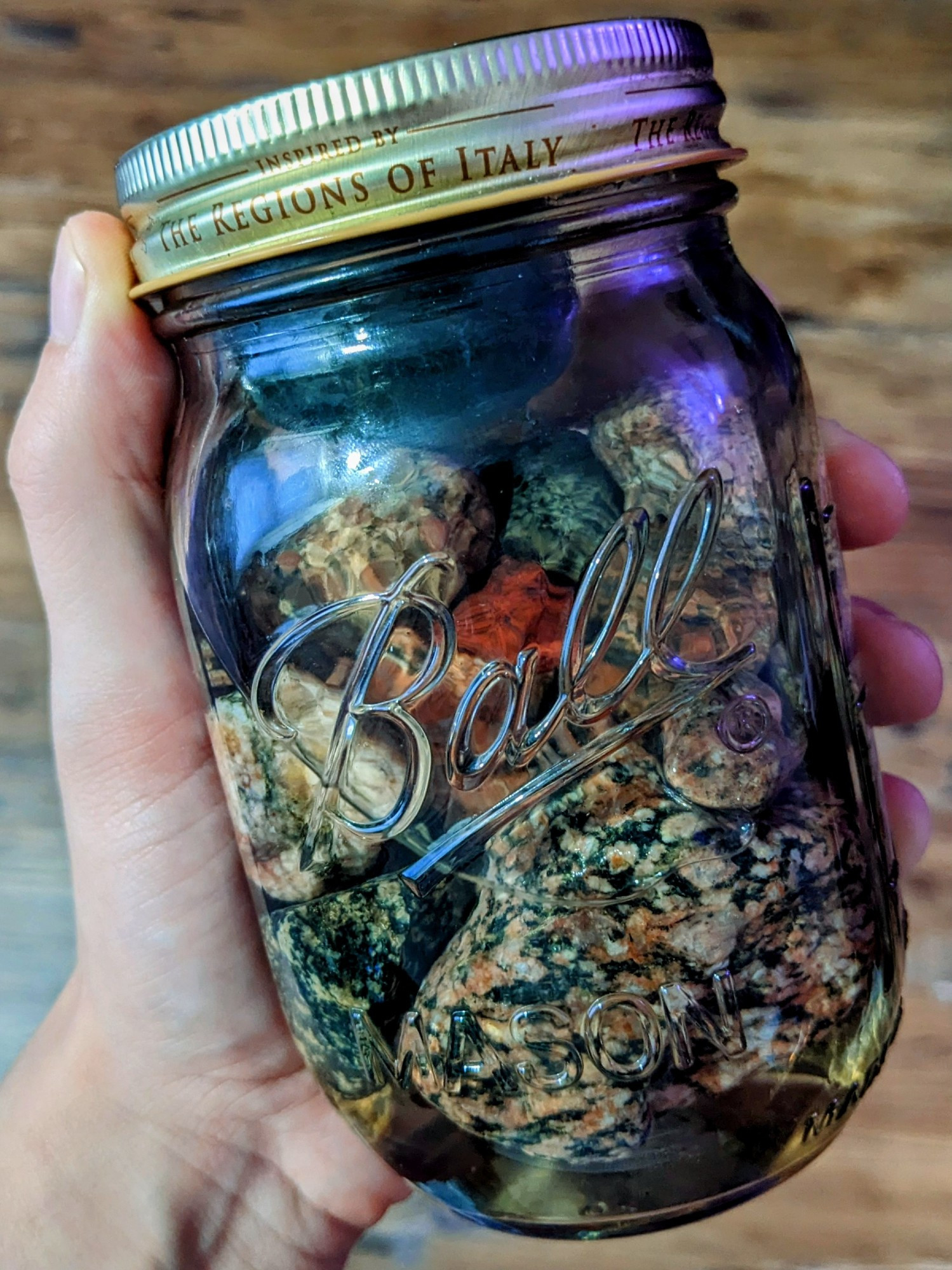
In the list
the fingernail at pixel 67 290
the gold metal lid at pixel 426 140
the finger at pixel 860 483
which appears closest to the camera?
the gold metal lid at pixel 426 140

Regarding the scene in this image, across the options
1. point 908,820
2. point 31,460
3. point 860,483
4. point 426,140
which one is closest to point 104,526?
point 31,460

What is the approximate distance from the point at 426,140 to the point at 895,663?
0.56 meters

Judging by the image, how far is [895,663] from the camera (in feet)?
2.57

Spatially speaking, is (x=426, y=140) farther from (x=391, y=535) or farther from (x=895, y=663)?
(x=895, y=663)

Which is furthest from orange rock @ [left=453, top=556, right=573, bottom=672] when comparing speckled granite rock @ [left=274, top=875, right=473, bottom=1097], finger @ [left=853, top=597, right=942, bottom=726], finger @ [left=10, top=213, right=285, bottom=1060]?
finger @ [left=853, top=597, right=942, bottom=726]

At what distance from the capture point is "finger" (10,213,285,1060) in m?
0.58

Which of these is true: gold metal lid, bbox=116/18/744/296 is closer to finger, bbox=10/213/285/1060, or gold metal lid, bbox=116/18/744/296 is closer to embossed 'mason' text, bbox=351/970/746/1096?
finger, bbox=10/213/285/1060

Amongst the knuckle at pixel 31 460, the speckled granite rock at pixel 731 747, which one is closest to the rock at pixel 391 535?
the speckled granite rock at pixel 731 747

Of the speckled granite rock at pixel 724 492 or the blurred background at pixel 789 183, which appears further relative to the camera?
the blurred background at pixel 789 183

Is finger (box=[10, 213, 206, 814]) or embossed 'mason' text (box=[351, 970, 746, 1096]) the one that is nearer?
embossed 'mason' text (box=[351, 970, 746, 1096])

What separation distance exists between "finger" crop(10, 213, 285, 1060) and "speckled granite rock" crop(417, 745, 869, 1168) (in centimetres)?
28

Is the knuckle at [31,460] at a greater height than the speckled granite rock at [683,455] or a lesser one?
greater

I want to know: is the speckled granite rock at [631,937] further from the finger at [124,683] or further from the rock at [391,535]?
the finger at [124,683]

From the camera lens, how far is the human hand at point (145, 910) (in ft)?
2.02
